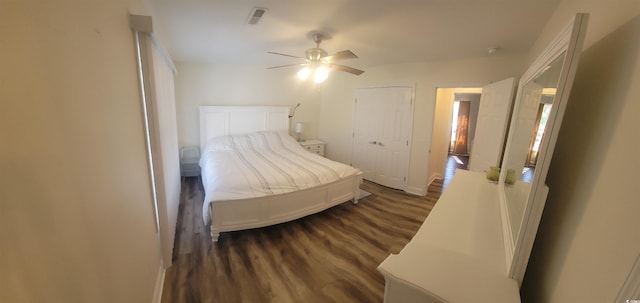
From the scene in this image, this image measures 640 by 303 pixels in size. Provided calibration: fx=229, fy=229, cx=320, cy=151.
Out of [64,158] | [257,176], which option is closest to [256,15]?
[257,176]

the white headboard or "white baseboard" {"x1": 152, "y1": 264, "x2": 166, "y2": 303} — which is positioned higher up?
the white headboard

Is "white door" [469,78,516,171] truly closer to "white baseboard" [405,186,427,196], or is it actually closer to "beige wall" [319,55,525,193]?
"beige wall" [319,55,525,193]

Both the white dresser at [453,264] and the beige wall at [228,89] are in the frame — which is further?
the beige wall at [228,89]

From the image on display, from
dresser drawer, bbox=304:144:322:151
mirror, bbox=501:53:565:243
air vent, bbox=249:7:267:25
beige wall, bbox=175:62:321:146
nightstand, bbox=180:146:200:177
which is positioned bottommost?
nightstand, bbox=180:146:200:177

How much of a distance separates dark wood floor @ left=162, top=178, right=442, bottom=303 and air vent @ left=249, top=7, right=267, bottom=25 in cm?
225

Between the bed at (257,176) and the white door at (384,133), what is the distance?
119 centimetres

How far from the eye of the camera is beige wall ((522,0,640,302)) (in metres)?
0.56

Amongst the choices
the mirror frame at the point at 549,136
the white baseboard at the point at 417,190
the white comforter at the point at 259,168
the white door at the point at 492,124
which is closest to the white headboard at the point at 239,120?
the white comforter at the point at 259,168

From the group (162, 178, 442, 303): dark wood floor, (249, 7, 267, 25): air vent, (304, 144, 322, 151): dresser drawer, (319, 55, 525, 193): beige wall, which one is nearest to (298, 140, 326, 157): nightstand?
(304, 144, 322, 151): dresser drawer

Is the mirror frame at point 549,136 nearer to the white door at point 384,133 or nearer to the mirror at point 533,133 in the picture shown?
the mirror at point 533,133

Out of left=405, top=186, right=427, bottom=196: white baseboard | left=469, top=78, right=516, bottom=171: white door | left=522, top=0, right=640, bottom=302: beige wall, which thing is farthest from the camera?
left=405, top=186, right=427, bottom=196: white baseboard

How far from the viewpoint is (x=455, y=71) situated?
3.48 m

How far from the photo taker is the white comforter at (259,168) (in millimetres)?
2480

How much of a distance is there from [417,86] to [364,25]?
2.07 m
